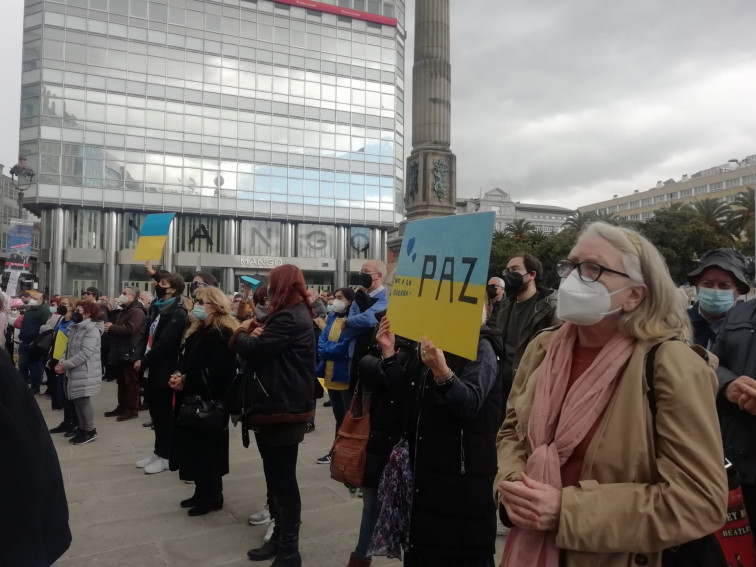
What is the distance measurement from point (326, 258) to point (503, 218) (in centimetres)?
7342

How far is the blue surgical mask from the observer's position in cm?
338

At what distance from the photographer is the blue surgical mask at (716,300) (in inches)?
133

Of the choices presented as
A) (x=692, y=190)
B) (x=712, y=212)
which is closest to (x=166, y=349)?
(x=712, y=212)

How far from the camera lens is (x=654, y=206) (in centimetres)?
10544

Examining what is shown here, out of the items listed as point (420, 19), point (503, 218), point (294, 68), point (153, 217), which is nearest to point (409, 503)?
point (153, 217)

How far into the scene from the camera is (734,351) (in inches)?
115

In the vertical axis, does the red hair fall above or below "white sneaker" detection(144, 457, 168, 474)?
above

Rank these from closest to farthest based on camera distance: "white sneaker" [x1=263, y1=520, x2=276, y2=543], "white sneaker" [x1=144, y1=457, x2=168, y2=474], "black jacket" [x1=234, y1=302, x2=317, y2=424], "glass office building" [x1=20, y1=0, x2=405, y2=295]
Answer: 1. "black jacket" [x1=234, y1=302, x2=317, y2=424]
2. "white sneaker" [x1=263, y1=520, x2=276, y2=543]
3. "white sneaker" [x1=144, y1=457, x2=168, y2=474]
4. "glass office building" [x1=20, y1=0, x2=405, y2=295]

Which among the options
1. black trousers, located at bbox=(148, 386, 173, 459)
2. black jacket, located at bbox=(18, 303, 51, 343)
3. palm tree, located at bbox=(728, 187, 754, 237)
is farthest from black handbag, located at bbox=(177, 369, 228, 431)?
palm tree, located at bbox=(728, 187, 754, 237)

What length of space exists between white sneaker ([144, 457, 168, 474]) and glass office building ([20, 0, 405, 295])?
1501 inches

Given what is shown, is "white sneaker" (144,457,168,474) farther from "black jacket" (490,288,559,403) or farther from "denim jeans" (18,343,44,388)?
"denim jeans" (18,343,44,388)

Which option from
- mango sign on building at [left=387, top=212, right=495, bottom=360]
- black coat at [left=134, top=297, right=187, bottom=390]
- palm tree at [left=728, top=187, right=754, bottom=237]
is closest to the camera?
mango sign on building at [left=387, top=212, right=495, bottom=360]

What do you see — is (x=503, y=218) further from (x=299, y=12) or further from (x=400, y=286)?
(x=400, y=286)

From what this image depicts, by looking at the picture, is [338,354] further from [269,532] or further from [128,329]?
[128,329]
